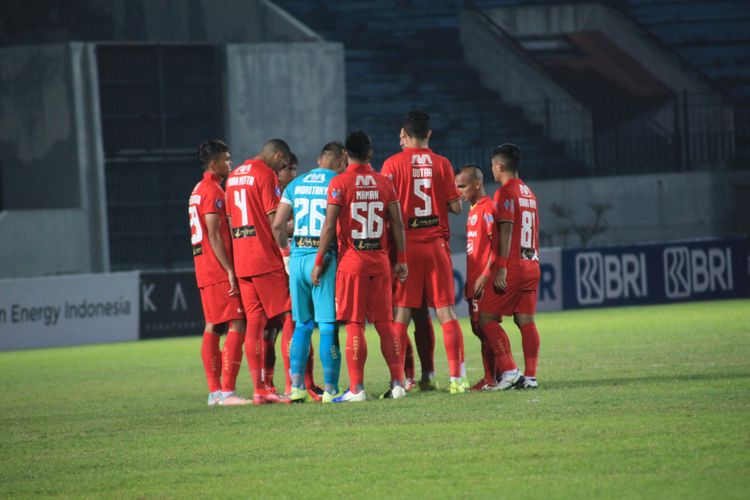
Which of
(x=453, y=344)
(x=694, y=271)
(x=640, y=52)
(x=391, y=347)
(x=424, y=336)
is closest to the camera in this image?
(x=391, y=347)

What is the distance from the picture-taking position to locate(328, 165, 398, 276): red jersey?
12.0 m

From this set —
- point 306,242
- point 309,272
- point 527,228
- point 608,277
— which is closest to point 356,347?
point 309,272

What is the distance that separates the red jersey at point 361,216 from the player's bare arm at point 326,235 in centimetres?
6

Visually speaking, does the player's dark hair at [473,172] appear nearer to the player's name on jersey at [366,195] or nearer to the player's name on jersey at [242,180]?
the player's name on jersey at [366,195]

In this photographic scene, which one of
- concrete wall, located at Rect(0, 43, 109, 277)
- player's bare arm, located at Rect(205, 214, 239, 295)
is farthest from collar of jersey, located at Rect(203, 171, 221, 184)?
concrete wall, located at Rect(0, 43, 109, 277)

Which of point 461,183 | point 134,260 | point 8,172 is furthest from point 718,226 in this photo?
point 461,183

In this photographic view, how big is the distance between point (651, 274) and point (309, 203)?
16605 mm

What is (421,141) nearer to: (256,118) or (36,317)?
(36,317)

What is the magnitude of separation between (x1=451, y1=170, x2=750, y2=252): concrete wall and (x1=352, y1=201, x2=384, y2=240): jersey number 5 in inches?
812

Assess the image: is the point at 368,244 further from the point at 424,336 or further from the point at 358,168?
the point at 424,336

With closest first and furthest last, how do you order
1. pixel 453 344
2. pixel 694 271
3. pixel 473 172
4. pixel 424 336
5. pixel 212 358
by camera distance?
pixel 453 344, pixel 212 358, pixel 424 336, pixel 473 172, pixel 694 271

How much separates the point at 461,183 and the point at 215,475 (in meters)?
5.37

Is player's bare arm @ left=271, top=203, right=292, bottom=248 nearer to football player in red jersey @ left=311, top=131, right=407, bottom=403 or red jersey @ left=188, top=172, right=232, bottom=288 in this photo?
football player in red jersey @ left=311, top=131, right=407, bottom=403

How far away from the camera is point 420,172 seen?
41.4 ft
